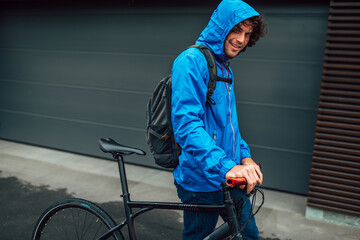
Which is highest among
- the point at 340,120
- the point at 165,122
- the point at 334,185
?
the point at 165,122

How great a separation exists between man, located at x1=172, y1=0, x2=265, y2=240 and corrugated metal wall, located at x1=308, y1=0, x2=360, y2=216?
189 cm

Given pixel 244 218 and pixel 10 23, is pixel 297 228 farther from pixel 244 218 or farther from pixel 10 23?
pixel 10 23

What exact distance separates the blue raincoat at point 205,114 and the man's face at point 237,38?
0.14ft

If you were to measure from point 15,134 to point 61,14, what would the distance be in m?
2.42

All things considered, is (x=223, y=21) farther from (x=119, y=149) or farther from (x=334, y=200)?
(x=334, y=200)

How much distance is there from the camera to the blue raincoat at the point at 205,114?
1739mm

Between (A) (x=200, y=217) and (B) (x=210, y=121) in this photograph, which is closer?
(B) (x=210, y=121)

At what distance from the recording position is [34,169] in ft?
17.6

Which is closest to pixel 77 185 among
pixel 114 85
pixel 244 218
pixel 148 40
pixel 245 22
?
pixel 114 85

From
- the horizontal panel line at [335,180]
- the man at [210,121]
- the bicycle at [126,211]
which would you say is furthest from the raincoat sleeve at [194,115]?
the horizontal panel line at [335,180]

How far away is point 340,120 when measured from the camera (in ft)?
12.2

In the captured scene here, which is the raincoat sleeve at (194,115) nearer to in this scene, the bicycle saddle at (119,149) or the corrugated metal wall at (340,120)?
the bicycle saddle at (119,149)

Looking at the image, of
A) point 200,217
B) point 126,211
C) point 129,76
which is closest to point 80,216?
point 126,211

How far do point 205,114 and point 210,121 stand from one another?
0.18ft
